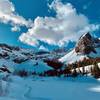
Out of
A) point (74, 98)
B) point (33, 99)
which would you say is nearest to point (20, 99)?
point (33, 99)

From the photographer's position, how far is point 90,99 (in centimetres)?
7025

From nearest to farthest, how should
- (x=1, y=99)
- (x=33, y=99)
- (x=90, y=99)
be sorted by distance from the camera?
(x=1, y=99) < (x=33, y=99) < (x=90, y=99)

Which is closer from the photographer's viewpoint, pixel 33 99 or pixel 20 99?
pixel 20 99

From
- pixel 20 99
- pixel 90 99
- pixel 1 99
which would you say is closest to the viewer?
pixel 1 99

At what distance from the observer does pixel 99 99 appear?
70.9m

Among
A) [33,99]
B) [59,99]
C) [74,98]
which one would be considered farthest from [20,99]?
[74,98]

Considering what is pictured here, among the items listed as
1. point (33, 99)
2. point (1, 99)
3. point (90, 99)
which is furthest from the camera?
point (90, 99)

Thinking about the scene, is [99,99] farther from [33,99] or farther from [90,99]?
[33,99]

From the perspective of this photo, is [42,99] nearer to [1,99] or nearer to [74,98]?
[74,98]

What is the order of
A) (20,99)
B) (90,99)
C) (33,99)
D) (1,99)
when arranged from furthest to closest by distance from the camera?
1. (90,99)
2. (33,99)
3. (20,99)
4. (1,99)

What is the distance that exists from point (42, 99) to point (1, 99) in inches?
679

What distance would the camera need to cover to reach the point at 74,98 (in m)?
71.7

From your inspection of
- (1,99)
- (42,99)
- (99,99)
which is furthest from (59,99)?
(1,99)

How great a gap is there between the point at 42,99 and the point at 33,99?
10.6 feet
